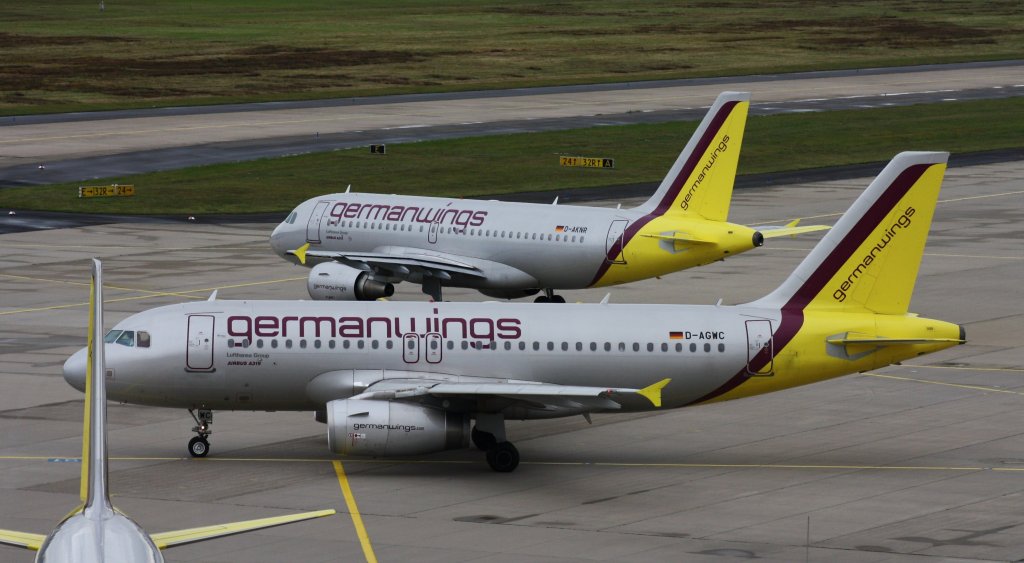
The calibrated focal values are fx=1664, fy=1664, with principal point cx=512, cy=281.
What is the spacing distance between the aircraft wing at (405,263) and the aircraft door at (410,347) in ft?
59.3

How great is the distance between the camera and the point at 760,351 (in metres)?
40.1

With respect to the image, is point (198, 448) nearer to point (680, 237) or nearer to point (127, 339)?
point (127, 339)

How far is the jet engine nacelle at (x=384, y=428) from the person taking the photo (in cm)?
3797

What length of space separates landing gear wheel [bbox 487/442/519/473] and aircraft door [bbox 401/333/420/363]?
2960 mm

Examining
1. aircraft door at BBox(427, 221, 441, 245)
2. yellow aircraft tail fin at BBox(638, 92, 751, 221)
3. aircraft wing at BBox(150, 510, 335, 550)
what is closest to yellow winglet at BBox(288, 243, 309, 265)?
aircraft door at BBox(427, 221, 441, 245)

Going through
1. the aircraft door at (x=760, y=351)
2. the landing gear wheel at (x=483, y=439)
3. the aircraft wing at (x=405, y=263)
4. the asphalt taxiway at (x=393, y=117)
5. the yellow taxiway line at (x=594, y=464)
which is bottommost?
the yellow taxiway line at (x=594, y=464)

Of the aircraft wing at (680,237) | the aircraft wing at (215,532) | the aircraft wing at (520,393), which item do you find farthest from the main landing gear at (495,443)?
the aircraft wing at (680,237)

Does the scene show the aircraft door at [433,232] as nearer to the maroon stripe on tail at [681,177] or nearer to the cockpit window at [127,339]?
the maroon stripe on tail at [681,177]

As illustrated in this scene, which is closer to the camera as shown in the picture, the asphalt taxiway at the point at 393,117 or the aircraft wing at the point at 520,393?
the aircraft wing at the point at 520,393

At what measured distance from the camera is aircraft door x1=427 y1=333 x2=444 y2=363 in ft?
132

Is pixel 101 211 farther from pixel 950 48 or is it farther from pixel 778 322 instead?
pixel 950 48

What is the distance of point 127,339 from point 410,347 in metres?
6.88

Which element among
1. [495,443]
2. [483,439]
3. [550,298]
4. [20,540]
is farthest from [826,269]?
[20,540]

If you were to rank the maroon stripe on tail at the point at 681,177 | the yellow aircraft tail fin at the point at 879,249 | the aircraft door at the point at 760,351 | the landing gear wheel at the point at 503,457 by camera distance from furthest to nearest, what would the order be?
the maroon stripe on tail at the point at 681,177, the yellow aircraft tail fin at the point at 879,249, the aircraft door at the point at 760,351, the landing gear wheel at the point at 503,457
